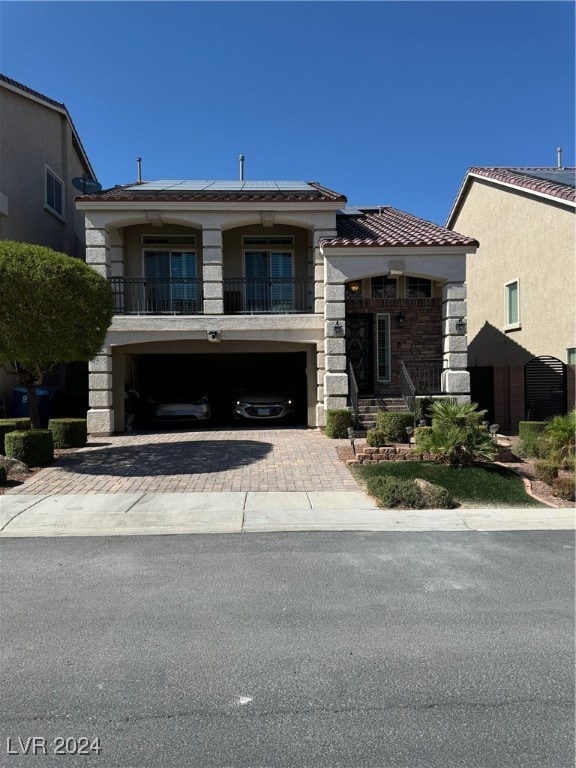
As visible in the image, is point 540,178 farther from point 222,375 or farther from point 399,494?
point 399,494

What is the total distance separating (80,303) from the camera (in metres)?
9.66

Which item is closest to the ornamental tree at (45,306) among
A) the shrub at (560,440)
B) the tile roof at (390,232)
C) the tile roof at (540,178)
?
the tile roof at (390,232)

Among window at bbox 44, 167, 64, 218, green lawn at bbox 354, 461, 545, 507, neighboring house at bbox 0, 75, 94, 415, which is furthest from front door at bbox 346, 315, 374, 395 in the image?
window at bbox 44, 167, 64, 218

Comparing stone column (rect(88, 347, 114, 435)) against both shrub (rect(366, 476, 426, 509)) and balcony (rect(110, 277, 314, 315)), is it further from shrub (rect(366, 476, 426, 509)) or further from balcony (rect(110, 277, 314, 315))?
shrub (rect(366, 476, 426, 509))

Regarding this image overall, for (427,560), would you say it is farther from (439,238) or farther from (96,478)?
(439,238)

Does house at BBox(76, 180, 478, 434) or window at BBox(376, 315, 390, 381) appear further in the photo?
window at BBox(376, 315, 390, 381)

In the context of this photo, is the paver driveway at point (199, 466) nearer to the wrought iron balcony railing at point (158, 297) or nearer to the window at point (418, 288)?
the wrought iron balcony railing at point (158, 297)

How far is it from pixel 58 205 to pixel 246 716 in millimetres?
18563

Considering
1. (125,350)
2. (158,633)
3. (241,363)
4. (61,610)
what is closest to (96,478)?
(61,610)

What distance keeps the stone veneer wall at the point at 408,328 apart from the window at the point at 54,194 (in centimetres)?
1032

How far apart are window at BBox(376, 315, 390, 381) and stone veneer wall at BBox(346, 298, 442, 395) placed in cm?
11

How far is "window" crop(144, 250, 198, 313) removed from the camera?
51.3ft

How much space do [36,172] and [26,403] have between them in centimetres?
749

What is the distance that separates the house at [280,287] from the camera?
44.7 feet
